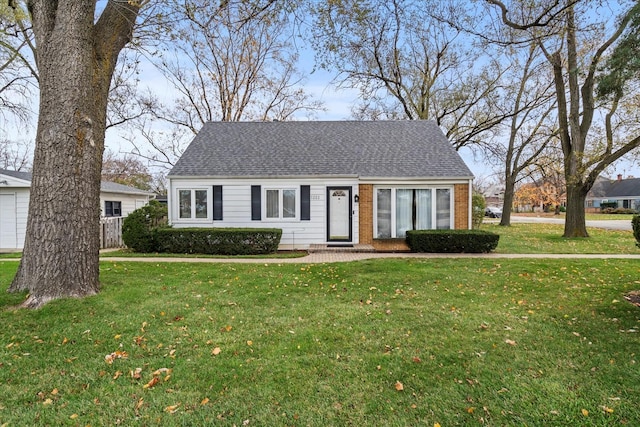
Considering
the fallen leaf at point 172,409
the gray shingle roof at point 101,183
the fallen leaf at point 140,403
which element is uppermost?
the gray shingle roof at point 101,183

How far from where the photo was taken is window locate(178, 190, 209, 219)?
1352cm

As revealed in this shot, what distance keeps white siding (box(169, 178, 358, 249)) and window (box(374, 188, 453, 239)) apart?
1.13m

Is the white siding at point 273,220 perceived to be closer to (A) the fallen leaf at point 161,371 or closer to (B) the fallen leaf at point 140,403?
(A) the fallen leaf at point 161,371

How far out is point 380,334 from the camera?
4.33 m

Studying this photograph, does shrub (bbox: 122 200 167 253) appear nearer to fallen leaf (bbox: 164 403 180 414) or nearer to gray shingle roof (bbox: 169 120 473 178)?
gray shingle roof (bbox: 169 120 473 178)

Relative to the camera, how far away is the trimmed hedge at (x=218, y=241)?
38.2 ft

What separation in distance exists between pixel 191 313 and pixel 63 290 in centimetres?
211

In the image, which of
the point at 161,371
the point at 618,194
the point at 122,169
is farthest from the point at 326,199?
the point at 618,194

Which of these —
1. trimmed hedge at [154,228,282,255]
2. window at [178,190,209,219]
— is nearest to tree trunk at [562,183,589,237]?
trimmed hedge at [154,228,282,255]

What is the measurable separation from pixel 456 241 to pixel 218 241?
7910 millimetres

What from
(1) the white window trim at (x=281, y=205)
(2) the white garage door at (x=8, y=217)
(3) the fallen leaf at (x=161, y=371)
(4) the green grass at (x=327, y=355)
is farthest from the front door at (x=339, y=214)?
(2) the white garage door at (x=8, y=217)

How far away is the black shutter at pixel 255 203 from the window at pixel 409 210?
15.0 feet

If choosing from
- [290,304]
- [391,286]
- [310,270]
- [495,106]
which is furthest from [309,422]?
[495,106]

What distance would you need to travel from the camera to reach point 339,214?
1348 cm
